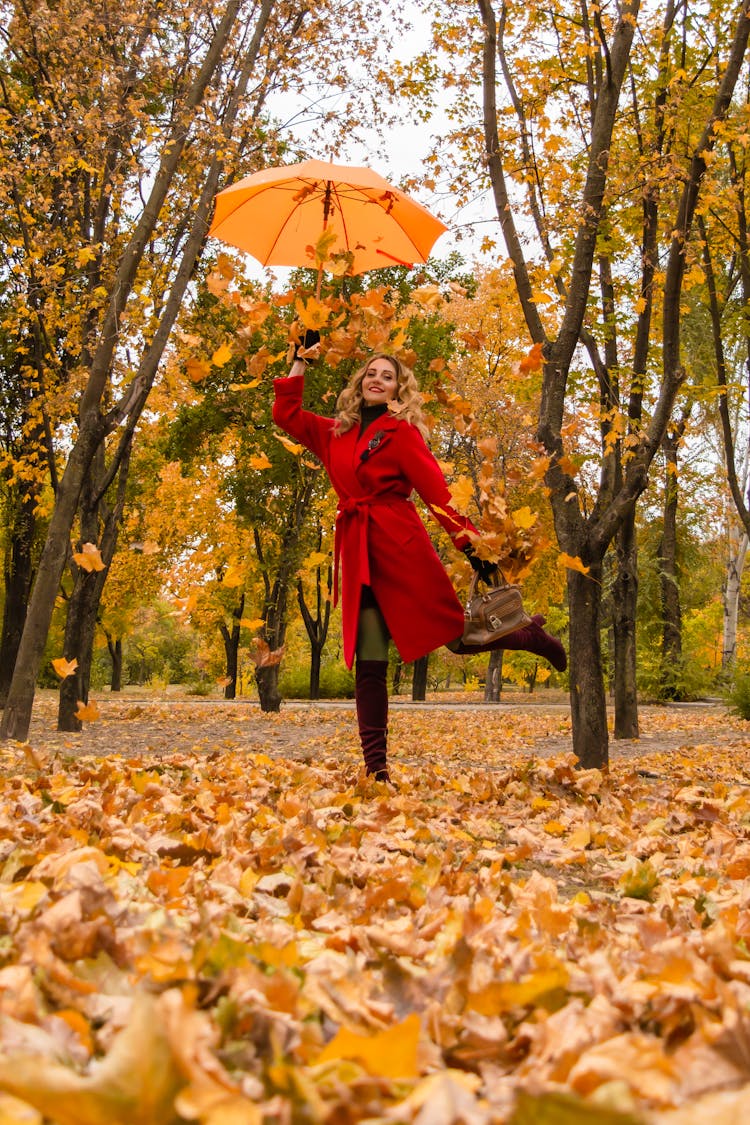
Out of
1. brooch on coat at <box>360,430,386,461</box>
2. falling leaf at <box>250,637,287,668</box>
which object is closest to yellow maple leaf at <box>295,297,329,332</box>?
brooch on coat at <box>360,430,386,461</box>

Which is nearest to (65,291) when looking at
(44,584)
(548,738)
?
(44,584)

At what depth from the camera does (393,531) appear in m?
4.68

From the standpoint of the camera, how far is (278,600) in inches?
622

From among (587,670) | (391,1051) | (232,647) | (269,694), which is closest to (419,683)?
(232,647)

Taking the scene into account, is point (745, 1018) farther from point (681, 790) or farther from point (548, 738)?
point (548, 738)

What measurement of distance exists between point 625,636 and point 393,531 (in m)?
7.58

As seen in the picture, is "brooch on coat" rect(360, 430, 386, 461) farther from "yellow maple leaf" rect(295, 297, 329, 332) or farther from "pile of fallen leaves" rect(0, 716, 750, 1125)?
"pile of fallen leaves" rect(0, 716, 750, 1125)

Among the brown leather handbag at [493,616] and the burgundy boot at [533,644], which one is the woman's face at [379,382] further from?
the burgundy boot at [533,644]

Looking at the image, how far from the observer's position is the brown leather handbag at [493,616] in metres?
4.72

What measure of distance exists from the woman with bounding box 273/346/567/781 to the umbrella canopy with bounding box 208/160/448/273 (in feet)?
3.89

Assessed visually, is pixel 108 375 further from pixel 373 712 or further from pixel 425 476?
pixel 373 712

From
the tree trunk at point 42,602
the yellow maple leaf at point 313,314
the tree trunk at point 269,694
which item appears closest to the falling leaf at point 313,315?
the yellow maple leaf at point 313,314

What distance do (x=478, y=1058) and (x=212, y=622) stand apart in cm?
2956

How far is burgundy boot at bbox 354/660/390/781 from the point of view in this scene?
187 inches
